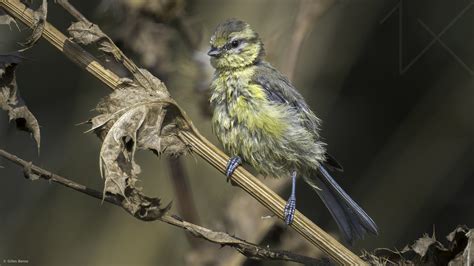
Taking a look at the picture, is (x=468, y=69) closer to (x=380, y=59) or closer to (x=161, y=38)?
(x=380, y=59)

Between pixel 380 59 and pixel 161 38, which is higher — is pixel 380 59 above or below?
above

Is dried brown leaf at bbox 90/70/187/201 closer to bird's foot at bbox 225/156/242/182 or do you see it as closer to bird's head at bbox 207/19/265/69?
bird's foot at bbox 225/156/242/182

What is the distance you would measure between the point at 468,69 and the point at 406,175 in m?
0.87

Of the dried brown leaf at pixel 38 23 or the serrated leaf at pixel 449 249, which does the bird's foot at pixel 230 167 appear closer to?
the serrated leaf at pixel 449 249

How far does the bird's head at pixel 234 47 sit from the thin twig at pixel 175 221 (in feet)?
4.31

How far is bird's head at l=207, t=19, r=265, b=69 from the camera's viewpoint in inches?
144

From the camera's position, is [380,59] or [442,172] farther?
[380,59]

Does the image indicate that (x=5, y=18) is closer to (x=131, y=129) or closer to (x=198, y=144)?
(x=131, y=129)

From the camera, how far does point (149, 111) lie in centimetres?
254

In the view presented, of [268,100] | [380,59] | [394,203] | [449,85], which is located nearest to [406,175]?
[394,203]

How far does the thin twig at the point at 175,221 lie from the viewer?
7.73ft

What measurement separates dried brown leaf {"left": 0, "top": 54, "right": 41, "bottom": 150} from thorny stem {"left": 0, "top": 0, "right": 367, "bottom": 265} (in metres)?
0.16

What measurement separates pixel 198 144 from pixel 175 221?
0.36 m

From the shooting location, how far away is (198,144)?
2668 mm
